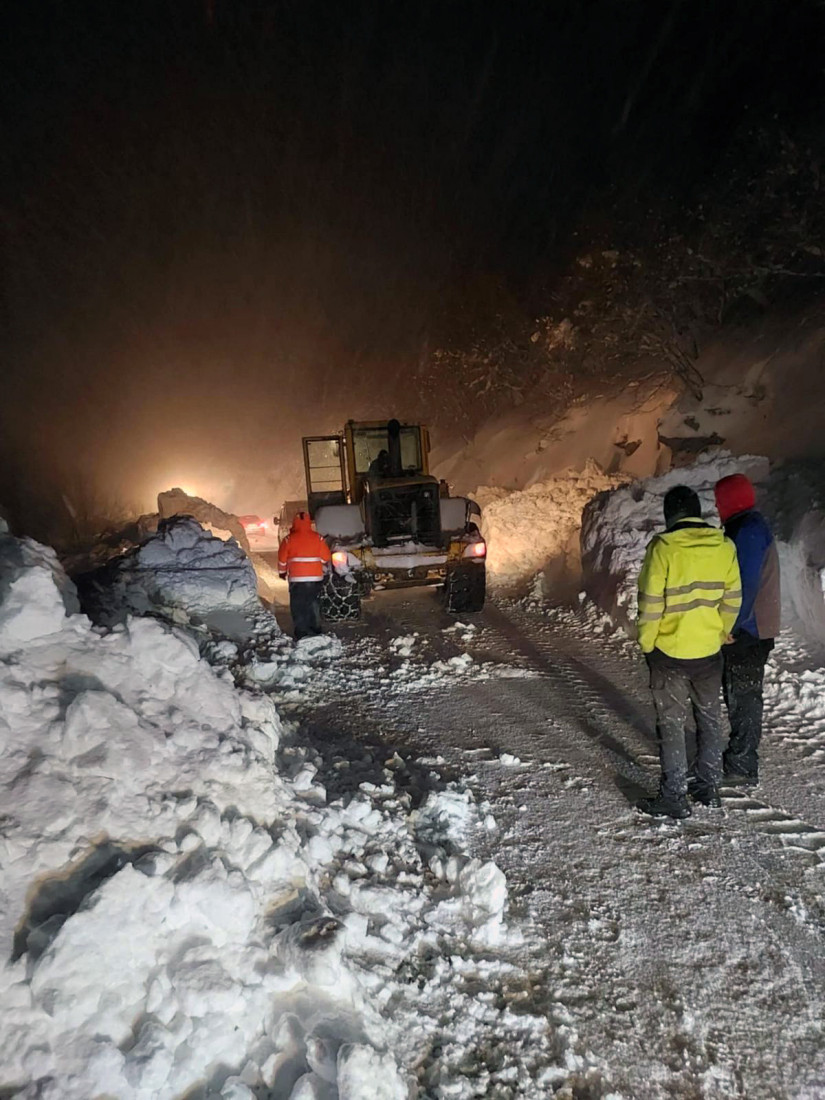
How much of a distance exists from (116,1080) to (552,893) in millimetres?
2230

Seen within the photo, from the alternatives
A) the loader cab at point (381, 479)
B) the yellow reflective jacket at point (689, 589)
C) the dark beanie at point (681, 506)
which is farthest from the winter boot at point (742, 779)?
the loader cab at point (381, 479)

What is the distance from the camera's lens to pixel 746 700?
4.66 metres

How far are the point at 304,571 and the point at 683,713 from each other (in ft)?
16.4

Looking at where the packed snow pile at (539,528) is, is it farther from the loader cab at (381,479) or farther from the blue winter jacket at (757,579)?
the blue winter jacket at (757,579)

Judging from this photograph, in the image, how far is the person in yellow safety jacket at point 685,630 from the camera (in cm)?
407

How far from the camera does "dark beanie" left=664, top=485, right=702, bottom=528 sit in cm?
414

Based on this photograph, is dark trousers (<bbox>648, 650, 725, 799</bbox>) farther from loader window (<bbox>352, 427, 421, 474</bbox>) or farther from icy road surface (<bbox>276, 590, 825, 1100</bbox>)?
loader window (<bbox>352, 427, 421, 474</bbox>)

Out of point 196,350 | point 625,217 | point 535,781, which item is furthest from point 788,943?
point 196,350

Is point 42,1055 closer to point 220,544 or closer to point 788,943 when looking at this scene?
point 788,943

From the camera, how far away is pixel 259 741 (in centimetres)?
414

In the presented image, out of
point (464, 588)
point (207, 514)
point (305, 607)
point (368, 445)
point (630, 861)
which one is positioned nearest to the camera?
point (630, 861)

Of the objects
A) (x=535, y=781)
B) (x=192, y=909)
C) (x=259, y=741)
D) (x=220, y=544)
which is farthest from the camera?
(x=220, y=544)

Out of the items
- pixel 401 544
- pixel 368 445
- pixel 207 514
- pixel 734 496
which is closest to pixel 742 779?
pixel 734 496

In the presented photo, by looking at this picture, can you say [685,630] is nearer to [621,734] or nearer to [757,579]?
[757,579]
